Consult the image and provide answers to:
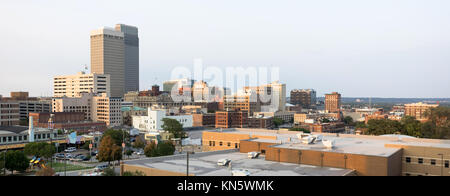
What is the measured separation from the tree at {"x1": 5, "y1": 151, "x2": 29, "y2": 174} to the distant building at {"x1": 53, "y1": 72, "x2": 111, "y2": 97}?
108198 millimetres

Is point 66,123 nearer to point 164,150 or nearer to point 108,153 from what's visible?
point 164,150

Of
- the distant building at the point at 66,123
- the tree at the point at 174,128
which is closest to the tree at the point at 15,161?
the tree at the point at 174,128

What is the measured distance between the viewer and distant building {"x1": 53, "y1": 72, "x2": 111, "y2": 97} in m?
159

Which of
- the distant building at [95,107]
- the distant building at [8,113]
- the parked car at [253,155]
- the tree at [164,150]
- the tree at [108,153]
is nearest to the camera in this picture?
the parked car at [253,155]

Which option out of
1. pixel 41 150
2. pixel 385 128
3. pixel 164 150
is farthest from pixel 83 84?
pixel 385 128

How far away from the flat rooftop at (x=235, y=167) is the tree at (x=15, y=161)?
24946 millimetres

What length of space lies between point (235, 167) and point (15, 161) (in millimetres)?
33829

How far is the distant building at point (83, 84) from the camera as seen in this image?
159m

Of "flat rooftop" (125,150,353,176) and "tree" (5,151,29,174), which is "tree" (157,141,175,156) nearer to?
"tree" (5,151,29,174)

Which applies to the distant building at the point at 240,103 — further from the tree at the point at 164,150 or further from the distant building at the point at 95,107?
the tree at the point at 164,150

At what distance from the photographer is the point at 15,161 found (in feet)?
163

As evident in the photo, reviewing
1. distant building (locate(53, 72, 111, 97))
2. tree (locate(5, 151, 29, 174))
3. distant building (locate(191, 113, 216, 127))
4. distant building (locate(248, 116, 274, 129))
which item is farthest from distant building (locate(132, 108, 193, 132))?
tree (locate(5, 151, 29, 174))
